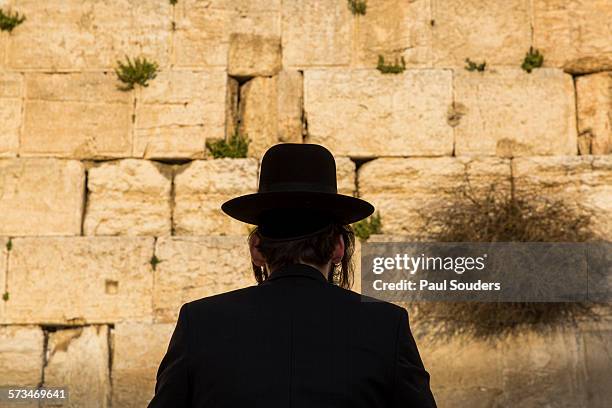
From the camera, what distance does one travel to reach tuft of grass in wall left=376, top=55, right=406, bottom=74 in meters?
6.94

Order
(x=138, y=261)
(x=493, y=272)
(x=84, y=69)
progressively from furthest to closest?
1. (x=84, y=69)
2. (x=138, y=261)
3. (x=493, y=272)

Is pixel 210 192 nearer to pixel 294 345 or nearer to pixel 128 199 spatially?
pixel 128 199

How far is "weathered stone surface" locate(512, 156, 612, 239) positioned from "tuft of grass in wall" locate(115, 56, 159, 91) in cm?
319

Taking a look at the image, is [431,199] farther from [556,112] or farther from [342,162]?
[556,112]

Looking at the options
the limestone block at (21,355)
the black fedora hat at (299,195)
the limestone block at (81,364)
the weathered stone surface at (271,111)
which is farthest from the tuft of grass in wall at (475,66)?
the black fedora hat at (299,195)

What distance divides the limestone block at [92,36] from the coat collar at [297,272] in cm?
525

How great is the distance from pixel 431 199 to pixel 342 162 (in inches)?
31.4

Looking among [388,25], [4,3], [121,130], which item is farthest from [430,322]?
[4,3]

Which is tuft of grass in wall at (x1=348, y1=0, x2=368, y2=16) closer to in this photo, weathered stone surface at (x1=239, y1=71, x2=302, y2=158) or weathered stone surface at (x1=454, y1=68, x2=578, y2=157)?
weathered stone surface at (x1=239, y1=71, x2=302, y2=158)

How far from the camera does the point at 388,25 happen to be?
23.2 ft

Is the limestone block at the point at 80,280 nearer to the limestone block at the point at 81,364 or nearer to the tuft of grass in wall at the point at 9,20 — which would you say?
the limestone block at the point at 81,364

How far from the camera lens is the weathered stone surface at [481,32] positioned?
23.0 feet

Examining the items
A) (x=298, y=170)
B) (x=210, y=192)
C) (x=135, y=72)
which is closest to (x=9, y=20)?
(x=135, y=72)

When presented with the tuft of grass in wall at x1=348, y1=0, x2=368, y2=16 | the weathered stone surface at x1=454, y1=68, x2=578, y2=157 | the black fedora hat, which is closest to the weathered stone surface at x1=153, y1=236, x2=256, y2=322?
the weathered stone surface at x1=454, y1=68, x2=578, y2=157
